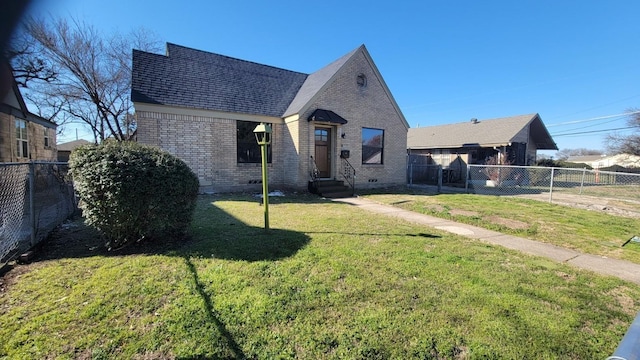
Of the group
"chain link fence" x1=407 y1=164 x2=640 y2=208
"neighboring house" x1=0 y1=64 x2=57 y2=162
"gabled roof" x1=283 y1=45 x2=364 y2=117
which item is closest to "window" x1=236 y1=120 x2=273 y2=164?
"gabled roof" x1=283 y1=45 x2=364 y2=117

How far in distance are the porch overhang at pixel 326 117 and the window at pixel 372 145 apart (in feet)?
6.60

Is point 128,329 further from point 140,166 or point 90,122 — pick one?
point 90,122

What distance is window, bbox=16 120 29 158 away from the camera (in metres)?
13.4

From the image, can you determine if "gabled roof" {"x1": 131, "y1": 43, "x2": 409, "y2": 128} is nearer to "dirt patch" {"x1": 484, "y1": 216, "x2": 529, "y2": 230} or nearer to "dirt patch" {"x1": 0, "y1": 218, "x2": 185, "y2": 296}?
"dirt patch" {"x1": 0, "y1": 218, "x2": 185, "y2": 296}

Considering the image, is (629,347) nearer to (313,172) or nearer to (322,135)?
(313,172)

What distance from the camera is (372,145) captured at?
47.9 ft

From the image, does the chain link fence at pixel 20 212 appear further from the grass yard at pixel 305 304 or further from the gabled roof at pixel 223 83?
the gabled roof at pixel 223 83

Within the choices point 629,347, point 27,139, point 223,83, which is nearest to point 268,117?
point 223,83

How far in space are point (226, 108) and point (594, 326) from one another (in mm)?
11869

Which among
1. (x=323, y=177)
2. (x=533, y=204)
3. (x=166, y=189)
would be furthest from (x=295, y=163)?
(x=533, y=204)

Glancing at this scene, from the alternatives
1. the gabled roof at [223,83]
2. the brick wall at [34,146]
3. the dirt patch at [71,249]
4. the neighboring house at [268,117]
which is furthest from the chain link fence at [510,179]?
the brick wall at [34,146]

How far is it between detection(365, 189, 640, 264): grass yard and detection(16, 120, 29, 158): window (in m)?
17.4

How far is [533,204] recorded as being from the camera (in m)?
9.84

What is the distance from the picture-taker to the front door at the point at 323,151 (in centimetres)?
1307
